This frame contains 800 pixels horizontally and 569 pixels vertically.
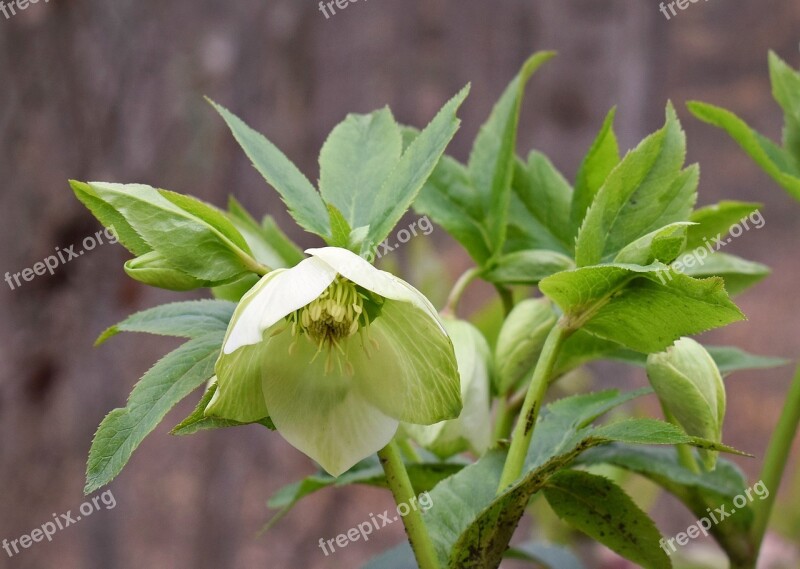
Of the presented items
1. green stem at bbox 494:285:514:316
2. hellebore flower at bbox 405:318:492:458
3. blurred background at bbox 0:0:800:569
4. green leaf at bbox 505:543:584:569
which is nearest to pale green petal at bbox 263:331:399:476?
hellebore flower at bbox 405:318:492:458

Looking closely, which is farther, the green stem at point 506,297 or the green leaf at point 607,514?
the green stem at point 506,297

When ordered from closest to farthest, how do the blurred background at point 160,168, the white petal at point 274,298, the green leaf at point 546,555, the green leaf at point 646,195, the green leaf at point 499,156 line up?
the white petal at point 274,298
the green leaf at point 646,195
the green leaf at point 499,156
the green leaf at point 546,555
the blurred background at point 160,168

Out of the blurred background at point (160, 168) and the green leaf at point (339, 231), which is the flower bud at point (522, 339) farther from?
the blurred background at point (160, 168)

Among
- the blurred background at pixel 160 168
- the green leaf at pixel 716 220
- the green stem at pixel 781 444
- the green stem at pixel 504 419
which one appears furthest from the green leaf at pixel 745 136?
the blurred background at pixel 160 168

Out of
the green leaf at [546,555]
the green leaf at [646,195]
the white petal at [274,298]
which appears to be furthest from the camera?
the green leaf at [546,555]

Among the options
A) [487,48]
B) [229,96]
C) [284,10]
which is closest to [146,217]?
[229,96]

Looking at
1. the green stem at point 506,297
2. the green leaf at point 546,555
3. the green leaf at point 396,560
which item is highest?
the green stem at point 506,297

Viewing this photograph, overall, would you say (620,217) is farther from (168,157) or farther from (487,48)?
(487,48)
